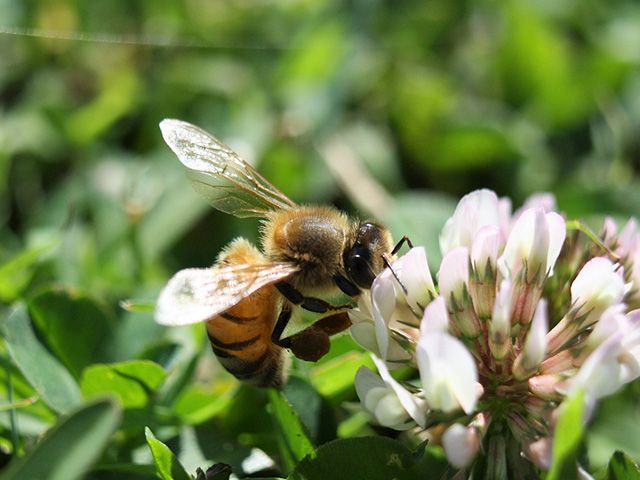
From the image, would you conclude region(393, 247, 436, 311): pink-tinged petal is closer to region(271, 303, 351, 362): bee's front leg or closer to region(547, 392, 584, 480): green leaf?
region(271, 303, 351, 362): bee's front leg

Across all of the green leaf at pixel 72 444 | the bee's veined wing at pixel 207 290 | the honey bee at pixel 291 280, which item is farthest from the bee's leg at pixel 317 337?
the green leaf at pixel 72 444

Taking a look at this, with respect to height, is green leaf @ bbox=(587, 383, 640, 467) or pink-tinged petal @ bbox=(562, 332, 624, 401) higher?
pink-tinged petal @ bbox=(562, 332, 624, 401)

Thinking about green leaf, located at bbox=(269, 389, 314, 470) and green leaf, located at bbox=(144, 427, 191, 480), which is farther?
green leaf, located at bbox=(269, 389, 314, 470)

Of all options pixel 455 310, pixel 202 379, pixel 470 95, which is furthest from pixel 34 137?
pixel 455 310

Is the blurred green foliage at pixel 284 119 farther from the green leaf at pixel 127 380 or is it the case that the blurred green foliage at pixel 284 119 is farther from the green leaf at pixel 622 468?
the green leaf at pixel 622 468

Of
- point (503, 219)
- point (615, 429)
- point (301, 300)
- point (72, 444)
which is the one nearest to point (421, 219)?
point (615, 429)

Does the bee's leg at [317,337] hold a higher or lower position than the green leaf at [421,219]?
higher

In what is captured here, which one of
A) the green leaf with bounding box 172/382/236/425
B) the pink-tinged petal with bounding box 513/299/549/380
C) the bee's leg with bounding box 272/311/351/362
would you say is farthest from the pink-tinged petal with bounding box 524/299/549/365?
the green leaf with bounding box 172/382/236/425
